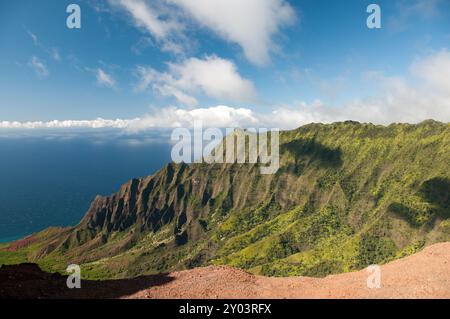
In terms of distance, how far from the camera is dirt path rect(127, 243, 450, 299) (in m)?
23.1

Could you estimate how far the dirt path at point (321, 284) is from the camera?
75.9ft

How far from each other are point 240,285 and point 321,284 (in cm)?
655

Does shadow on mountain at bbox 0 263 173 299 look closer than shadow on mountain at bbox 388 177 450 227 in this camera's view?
Yes

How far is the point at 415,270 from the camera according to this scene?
27.5 meters

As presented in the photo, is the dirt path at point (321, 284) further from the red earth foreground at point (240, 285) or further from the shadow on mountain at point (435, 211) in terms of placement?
the shadow on mountain at point (435, 211)

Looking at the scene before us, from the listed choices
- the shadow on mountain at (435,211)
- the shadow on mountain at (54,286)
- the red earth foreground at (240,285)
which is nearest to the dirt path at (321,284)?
the red earth foreground at (240,285)

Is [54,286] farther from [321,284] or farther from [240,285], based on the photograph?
[321,284]

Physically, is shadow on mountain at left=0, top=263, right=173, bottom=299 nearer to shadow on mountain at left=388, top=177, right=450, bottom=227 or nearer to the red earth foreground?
the red earth foreground

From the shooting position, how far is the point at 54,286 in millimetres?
26859

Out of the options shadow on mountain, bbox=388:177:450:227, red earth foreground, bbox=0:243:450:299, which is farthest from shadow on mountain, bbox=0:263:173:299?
shadow on mountain, bbox=388:177:450:227

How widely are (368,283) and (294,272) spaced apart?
180895mm

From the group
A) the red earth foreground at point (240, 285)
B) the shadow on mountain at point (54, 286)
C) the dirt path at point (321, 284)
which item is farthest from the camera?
the shadow on mountain at point (54, 286)

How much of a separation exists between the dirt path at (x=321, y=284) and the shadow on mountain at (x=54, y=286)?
5.08ft
